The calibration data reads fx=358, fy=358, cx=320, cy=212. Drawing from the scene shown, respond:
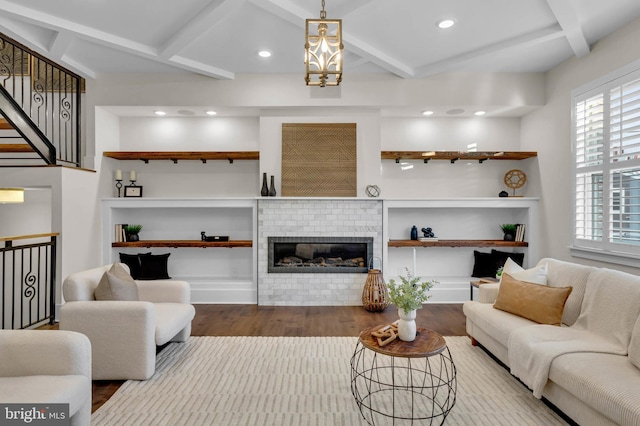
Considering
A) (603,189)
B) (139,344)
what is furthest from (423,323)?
(139,344)

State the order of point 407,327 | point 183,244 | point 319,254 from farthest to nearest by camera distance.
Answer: point 319,254
point 183,244
point 407,327

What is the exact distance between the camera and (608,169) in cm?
379

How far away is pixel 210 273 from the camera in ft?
18.3

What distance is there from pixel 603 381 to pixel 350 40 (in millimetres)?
3611

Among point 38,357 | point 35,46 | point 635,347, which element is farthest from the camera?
point 35,46

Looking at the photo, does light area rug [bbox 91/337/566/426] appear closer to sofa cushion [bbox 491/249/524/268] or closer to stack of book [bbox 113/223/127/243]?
sofa cushion [bbox 491/249/524/268]

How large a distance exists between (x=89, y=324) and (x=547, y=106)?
229 inches

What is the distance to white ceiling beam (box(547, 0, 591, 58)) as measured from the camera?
127 inches

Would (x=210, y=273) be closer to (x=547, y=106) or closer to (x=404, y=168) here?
(x=404, y=168)

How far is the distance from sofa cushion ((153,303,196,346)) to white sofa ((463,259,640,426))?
8.89 feet

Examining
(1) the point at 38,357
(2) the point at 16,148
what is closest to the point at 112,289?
(1) the point at 38,357

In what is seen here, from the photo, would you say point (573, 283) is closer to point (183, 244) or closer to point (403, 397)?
point (403, 397)

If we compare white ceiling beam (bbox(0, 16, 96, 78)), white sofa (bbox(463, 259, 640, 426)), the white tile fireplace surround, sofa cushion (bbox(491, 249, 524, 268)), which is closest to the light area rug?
white sofa (bbox(463, 259, 640, 426))

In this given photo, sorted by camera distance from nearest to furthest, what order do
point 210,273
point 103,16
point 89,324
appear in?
point 89,324 < point 103,16 < point 210,273
